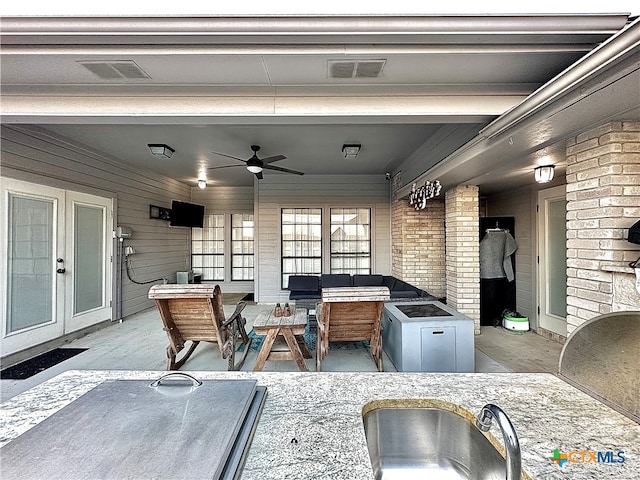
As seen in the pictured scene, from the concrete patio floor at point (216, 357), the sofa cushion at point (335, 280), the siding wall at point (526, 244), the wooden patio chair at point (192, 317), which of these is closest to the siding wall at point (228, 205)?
the sofa cushion at point (335, 280)

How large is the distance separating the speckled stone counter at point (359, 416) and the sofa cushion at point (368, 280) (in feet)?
16.4

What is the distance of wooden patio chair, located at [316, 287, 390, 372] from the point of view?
9.66 ft

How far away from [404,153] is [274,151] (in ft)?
7.04

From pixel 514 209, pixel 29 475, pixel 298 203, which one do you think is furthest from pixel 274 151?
pixel 29 475

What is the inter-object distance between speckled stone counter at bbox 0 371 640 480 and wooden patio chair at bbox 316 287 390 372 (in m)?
1.68

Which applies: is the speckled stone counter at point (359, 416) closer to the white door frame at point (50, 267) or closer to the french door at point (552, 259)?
the white door frame at point (50, 267)

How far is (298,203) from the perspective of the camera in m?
6.93

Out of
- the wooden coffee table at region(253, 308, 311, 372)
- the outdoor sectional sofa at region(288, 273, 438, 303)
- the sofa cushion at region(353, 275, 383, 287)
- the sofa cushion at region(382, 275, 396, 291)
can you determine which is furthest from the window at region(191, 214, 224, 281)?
the wooden coffee table at region(253, 308, 311, 372)

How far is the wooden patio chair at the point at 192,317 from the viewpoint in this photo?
3008mm

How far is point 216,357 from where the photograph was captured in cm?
376

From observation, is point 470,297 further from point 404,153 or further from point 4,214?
point 4,214

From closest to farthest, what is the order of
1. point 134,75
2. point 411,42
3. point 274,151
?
point 411,42 < point 134,75 < point 274,151

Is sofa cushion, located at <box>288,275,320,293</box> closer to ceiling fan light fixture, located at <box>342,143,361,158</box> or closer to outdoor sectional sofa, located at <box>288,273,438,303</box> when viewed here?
outdoor sectional sofa, located at <box>288,273,438,303</box>

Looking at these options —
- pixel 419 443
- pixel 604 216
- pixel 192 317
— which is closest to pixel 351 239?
pixel 192 317
